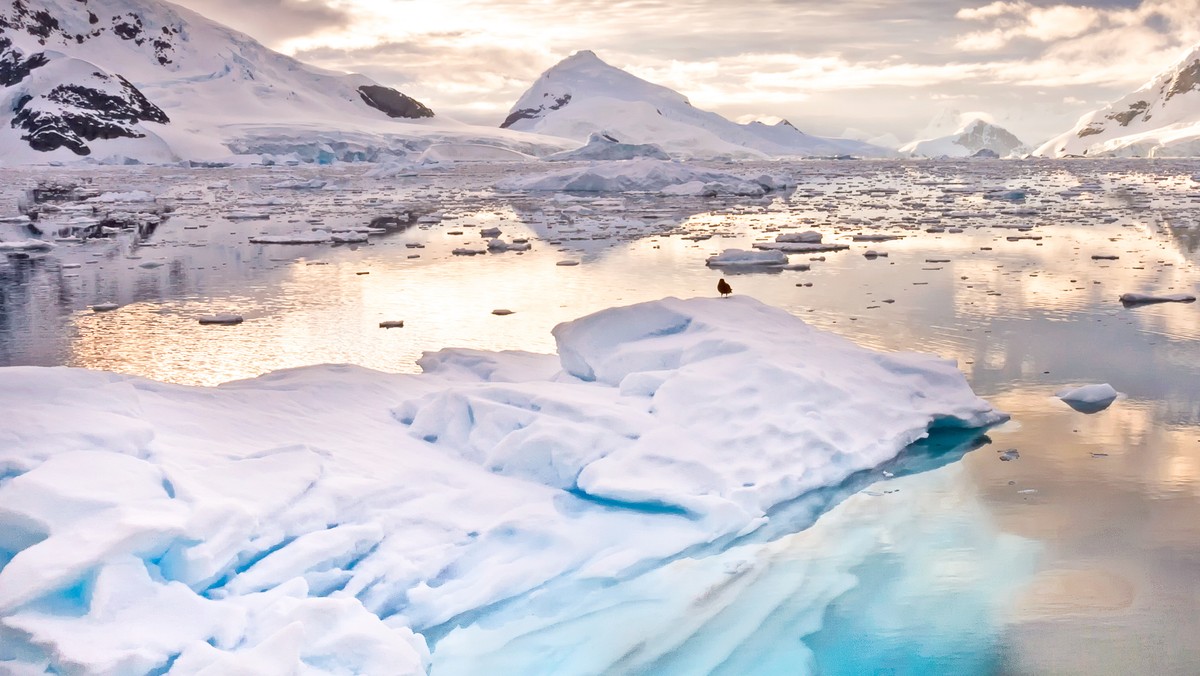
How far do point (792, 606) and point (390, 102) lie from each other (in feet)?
402

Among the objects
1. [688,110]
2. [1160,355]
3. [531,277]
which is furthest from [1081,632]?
[688,110]

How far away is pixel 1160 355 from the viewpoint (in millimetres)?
8328

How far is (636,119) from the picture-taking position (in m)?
124

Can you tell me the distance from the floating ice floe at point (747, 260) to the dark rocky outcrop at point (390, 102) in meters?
109

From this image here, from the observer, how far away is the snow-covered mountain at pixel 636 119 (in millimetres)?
119500

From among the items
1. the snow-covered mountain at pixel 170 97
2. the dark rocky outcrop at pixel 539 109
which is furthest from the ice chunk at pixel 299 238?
the dark rocky outcrop at pixel 539 109

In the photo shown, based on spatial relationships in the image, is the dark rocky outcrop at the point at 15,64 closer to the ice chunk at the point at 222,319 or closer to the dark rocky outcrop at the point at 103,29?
the dark rocky outcrop at the point at 103,29

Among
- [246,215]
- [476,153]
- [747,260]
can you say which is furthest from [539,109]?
[747,260]

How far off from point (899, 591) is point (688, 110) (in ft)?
498

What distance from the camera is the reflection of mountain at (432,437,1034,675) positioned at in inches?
155

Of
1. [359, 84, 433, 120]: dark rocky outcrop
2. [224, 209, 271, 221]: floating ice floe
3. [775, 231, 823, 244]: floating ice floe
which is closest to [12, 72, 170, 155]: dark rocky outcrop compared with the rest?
[359, 84, 433, 120]: dark rocky outcrop

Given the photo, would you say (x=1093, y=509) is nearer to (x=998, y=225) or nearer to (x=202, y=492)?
(x=202, y=492)

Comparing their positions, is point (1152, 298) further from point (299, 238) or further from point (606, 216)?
point (606, 216)

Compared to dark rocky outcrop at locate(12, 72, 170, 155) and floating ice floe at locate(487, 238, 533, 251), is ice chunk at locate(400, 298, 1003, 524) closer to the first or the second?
floating ice floe at locate(487, 238, 533, 251)
